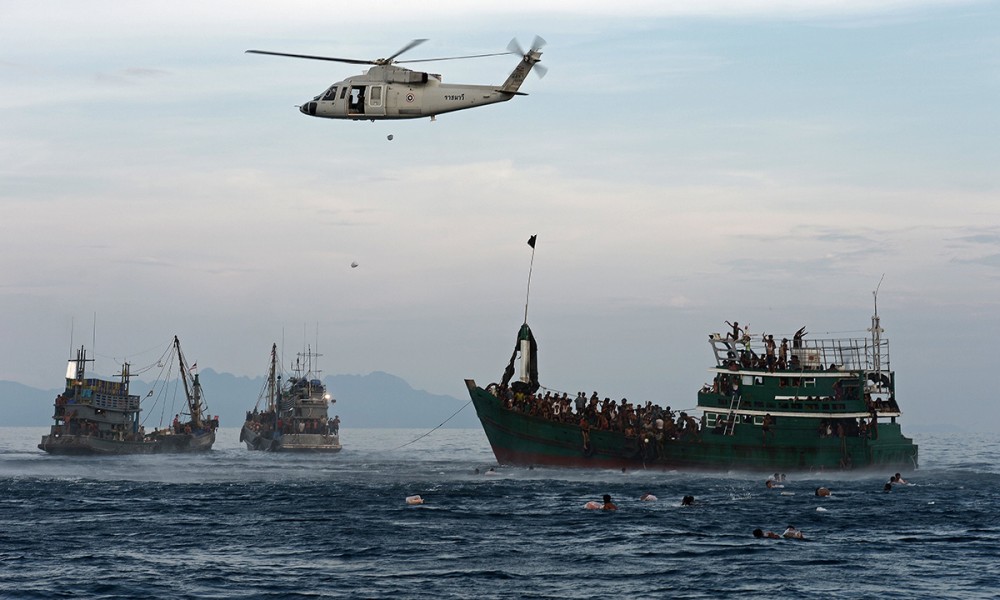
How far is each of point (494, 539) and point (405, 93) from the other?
23649 mm

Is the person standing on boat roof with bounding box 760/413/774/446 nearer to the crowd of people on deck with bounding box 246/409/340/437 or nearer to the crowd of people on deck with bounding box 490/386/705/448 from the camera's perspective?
the crowd of people on deck with bounding box 490/386/705/448

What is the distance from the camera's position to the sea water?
29875mm

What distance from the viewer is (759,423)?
63.6m

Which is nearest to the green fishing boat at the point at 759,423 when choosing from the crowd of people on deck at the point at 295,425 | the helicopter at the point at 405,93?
the helicopter at the point at 405,93

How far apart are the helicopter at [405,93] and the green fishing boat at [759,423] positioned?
823 inches

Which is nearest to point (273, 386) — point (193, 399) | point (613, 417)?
point (193, 399)

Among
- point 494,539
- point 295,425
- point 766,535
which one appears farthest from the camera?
point 295,425

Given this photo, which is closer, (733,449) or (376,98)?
(376,98)

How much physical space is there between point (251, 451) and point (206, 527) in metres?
85.9

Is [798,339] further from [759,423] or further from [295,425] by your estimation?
[295,425]

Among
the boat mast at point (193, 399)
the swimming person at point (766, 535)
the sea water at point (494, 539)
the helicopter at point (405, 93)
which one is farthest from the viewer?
the boat mast at point (193, 399)

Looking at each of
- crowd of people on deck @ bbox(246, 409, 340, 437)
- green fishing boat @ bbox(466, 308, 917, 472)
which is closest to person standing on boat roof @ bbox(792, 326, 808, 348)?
green fishing boat @ bbox(466, 308, 917, 472)

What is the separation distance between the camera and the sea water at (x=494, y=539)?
2988 centimetres

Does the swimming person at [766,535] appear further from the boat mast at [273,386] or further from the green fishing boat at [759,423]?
the boat mast at [273,386]
